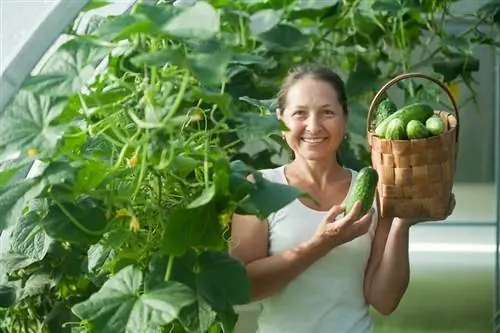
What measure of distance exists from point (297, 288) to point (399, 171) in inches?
12.7

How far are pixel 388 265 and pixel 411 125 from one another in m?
0.29

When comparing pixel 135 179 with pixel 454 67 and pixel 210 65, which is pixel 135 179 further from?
pixel 454 67

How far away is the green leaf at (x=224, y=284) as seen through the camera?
2168mm

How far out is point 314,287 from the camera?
2559 millimetres

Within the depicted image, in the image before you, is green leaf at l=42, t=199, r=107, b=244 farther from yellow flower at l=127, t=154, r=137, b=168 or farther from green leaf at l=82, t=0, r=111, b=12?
green leaf at l=82, t=0, r=111, b=12

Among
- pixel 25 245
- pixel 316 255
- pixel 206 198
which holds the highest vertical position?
pixel 206 198

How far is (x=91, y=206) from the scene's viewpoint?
7.44 ft

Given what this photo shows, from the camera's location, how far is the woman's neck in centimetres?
260

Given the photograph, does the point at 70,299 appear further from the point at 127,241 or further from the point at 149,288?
the point at 149,288

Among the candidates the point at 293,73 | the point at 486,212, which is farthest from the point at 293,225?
the point at 486,212

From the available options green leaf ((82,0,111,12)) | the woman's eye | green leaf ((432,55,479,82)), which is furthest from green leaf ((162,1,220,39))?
green leaf ((432,55,479,82))

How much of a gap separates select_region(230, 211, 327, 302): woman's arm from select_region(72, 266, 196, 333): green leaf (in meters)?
0.38

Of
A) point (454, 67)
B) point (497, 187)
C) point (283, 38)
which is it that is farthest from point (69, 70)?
point (497, 187)

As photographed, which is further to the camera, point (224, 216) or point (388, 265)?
point (388, 265)
